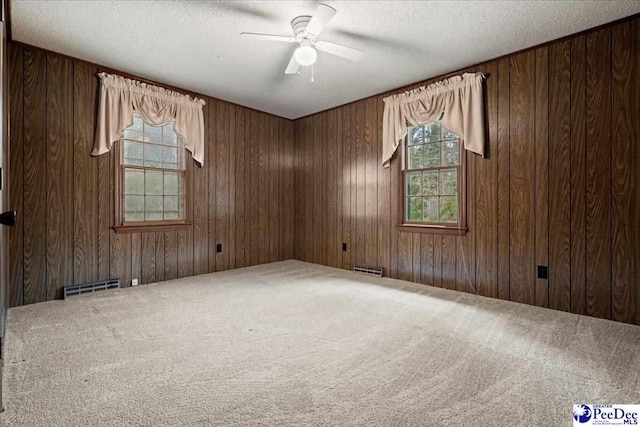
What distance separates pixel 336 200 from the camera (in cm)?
496

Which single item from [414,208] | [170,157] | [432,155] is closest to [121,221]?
[170,157]

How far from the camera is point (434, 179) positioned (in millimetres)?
3904

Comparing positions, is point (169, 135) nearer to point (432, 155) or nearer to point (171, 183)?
point (171, 183)

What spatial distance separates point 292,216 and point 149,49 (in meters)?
3.17

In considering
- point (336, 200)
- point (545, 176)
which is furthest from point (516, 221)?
point (336, 200)

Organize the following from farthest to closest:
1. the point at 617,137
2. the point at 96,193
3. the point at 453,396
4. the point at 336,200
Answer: the point at 336,200, the point at 96,193, the point at 617,137, the point at 453,396

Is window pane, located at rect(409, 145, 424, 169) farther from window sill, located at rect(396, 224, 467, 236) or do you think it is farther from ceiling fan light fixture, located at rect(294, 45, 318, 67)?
ceiling fan light fixture, located at rect(294, 45, 318, 67)

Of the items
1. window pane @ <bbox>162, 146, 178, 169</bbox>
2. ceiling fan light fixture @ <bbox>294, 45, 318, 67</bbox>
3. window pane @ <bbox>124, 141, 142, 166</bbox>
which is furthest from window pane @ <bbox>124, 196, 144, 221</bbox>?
ceiling fan light fixture @ <bbox>294, 45, 318, 67</bbox>

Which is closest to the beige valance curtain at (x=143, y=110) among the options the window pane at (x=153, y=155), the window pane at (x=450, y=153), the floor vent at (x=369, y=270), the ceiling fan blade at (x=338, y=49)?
the window pane at (x=153, y=155)

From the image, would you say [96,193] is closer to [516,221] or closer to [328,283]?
[328,283]

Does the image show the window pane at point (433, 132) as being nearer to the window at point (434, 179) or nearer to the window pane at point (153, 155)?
the window at point (434, 179)

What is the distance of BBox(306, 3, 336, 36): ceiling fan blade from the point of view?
87.7 inches

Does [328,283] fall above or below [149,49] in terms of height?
below

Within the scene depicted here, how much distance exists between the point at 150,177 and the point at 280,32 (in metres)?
2.37
